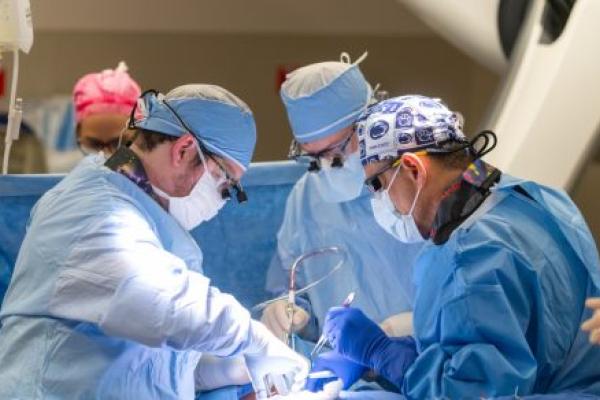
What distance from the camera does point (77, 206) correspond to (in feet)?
5.38

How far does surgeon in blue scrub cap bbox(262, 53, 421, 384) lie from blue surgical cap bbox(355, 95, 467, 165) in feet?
1.54

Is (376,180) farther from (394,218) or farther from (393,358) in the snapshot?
(393,358)

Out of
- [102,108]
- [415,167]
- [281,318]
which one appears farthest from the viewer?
[102,108]

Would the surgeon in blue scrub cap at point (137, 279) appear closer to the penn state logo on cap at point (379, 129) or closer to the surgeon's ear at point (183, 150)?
the surgeon's ear at point (183, 150)

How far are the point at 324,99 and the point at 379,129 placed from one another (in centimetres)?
53

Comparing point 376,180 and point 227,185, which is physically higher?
point 376,180

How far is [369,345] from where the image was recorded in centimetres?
181

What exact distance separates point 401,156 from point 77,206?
0.60m

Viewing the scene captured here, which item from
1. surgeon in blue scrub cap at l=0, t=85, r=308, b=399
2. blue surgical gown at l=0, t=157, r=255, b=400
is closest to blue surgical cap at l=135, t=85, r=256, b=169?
surgeon in blue scrub cap at l=0, t=85, r=308, b=399

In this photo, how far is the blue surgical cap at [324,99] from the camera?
2.24 meters

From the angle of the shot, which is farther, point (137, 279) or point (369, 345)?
point (369, 345)

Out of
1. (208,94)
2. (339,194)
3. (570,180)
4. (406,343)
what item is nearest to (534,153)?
(570,180)

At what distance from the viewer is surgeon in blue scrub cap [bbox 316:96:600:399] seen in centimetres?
154

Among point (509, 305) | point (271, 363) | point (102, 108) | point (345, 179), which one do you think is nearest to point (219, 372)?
point (271, 363)
